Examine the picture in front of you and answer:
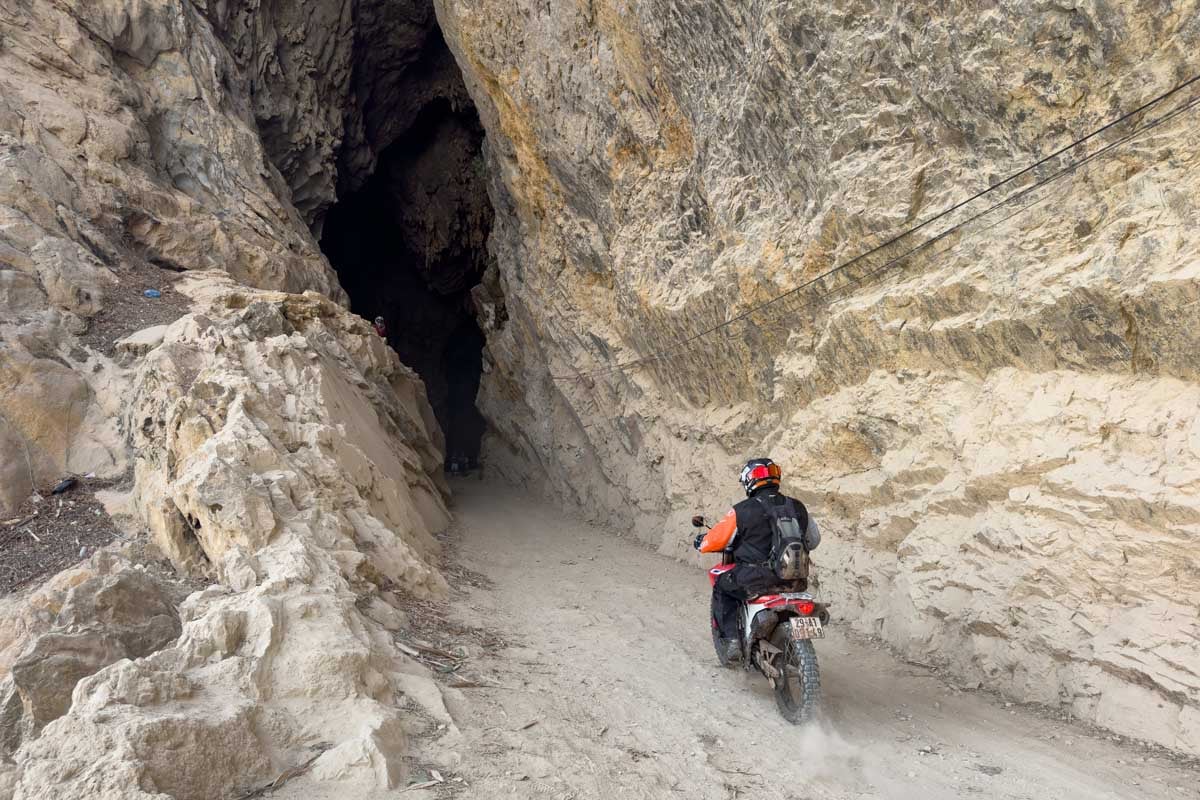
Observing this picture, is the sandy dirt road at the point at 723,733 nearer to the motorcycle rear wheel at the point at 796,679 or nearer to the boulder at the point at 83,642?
the motorcycle rear wheel at the point at 796,679

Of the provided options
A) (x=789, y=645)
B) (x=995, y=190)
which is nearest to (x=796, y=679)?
(x=789, y=645)

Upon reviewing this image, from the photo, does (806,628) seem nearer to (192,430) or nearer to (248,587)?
(248,587)

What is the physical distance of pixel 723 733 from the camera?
13.8 ft

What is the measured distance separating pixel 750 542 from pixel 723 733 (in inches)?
44.6

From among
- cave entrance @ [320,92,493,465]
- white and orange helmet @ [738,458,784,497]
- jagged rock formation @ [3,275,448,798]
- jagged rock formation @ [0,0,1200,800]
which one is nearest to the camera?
jagged rock formation @ [3,275,448,798]

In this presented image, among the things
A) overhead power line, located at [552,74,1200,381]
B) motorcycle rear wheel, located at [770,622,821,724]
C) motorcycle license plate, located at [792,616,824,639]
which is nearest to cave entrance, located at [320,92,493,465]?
overhead power line, located at [552,74,1200,381]

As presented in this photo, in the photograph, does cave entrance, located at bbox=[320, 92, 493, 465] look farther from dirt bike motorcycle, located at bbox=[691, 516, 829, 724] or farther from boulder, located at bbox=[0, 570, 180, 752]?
dirt bike motorcycle, located at bbox=[691, 516, 829, 724]

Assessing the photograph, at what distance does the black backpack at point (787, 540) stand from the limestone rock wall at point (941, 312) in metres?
1.55

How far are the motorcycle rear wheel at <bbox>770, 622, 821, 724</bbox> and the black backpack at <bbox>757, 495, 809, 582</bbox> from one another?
1.01 feet

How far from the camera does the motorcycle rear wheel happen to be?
427 centimetres

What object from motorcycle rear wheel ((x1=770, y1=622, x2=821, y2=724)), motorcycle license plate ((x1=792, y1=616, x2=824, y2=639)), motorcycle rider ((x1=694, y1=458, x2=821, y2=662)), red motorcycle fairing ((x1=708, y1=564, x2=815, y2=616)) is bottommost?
motorcycle rear wheel ((x1=770, y1=622, x2=821, y2=724))

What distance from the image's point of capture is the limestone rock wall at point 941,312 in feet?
14.9

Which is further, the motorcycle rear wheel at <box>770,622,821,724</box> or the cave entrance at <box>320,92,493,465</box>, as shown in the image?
the cave entrance at <box>320,92,493,465</box>

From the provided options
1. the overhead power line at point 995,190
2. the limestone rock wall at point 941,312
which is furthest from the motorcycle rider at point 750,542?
the overhead power line at point 995,190
